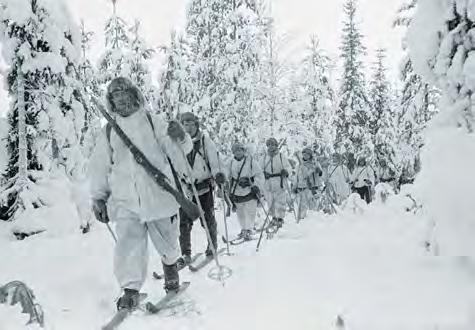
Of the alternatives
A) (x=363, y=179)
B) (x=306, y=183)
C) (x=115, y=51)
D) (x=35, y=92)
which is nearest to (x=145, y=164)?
(x=35, y=92)

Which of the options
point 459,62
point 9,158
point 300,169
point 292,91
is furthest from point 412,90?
point 459,62

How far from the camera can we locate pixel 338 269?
5582 mm

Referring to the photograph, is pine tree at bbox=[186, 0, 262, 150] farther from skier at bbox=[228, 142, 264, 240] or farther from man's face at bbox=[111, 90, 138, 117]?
man's face at bbox=[111, 90, 138, 117]

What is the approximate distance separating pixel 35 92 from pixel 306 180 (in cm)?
720

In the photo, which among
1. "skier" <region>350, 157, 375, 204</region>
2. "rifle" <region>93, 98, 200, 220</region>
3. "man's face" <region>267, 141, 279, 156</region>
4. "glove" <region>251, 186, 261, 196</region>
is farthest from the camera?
"skier" <region>350, 157, 375, 204</region>

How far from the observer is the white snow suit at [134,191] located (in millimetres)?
5754

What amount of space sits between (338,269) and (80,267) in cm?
453

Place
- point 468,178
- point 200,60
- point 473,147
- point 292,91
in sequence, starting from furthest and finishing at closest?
point 292,91
point 200,60
point 473,147
point 468,178

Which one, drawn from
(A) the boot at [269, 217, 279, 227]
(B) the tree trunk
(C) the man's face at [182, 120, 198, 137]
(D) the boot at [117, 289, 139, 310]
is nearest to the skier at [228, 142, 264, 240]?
(A) the boot at [269, 217, 279, 227]

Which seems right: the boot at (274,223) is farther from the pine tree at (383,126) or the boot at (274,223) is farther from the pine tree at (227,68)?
the pine tree at (383,126)

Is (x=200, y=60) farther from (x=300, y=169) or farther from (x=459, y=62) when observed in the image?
(x=459, y=62)

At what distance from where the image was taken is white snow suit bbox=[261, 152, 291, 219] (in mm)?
13812

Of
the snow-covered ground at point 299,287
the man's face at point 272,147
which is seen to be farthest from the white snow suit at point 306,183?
the snow-covered ground at point 299,287

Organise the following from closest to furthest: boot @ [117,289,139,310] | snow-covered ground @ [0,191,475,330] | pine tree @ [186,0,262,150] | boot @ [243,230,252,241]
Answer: snow-covered ground @ [0,191,475,330] → boot @ [117,289,139,310] → boot @ [243,230,252,241] → pine tree @ [186,0,262,150]
